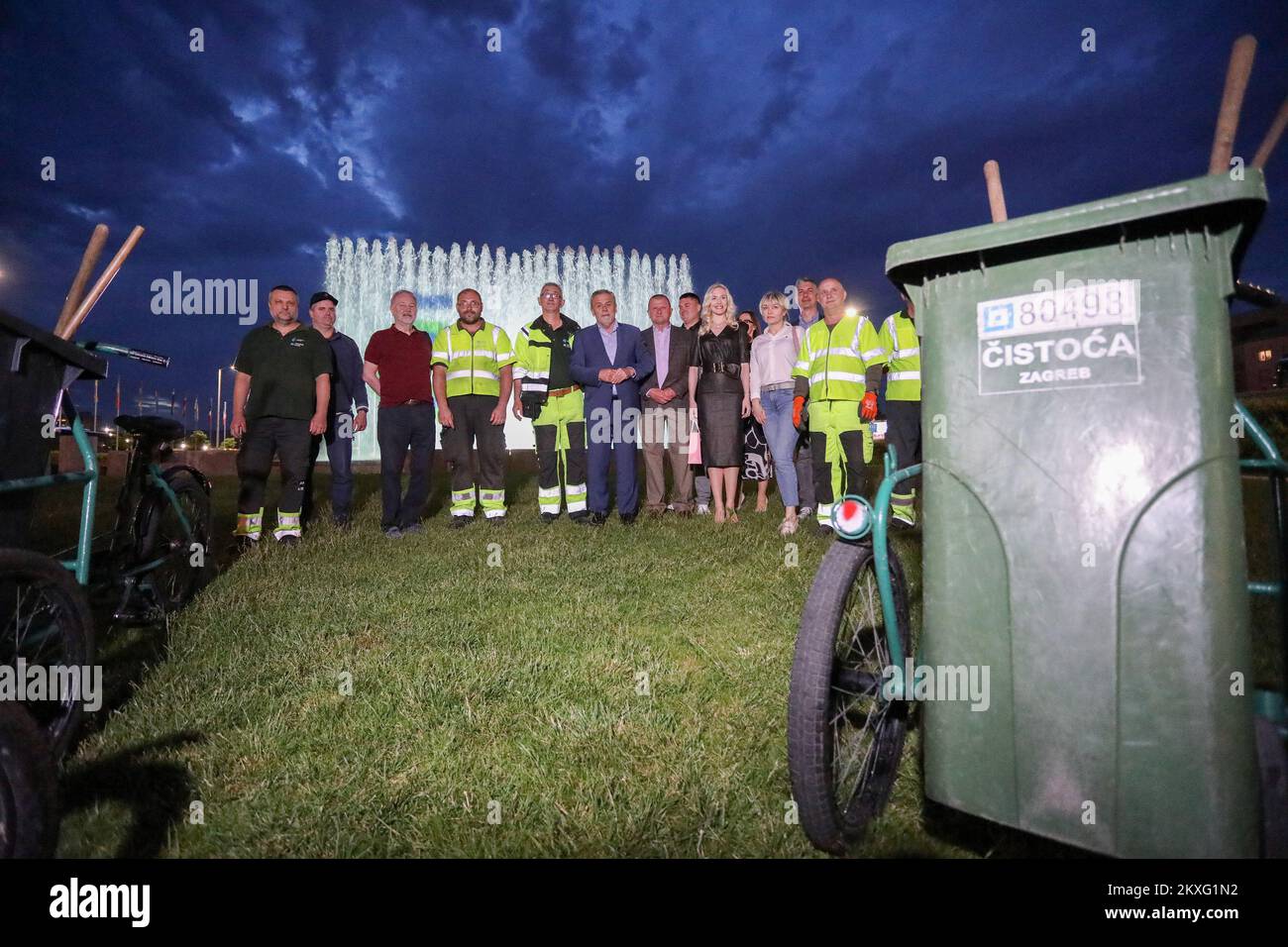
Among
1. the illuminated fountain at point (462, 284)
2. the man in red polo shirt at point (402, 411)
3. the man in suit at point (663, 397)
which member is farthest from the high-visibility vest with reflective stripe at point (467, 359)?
the illuminated fountain at point (462, 284)

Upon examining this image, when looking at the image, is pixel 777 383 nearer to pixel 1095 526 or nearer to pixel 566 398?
pixel 566 398

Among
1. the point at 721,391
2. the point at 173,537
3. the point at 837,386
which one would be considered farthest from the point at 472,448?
the point at 837,386

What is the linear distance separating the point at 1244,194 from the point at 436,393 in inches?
227

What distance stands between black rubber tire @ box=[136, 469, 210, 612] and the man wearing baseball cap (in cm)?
203

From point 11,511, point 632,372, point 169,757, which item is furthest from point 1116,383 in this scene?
point 632,372

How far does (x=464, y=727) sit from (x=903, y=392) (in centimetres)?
432

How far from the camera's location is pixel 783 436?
6172 mm

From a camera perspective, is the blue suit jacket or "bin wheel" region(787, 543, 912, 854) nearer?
"bin wheel" region(787, 543, 912, 854)

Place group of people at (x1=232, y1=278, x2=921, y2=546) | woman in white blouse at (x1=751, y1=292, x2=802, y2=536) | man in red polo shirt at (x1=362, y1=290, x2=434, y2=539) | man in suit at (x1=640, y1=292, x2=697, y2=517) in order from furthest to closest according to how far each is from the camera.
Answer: man in suit at (x1=640, y1=292, x2=697, y2=517)
woman in white blouse at (x1=751, y1=292, x2=802, y2=536)
man in red polo shirt at (x1=362, y1=290, x2=434, y2=539)
group of people at (x1=232, y1=278, x2=921, y2=546)

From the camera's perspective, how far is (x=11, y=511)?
200cm

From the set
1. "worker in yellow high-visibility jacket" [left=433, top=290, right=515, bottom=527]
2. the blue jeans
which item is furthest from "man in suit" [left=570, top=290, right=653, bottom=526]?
the blue jeans

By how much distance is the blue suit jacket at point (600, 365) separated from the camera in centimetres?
627

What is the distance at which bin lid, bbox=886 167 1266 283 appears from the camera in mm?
1167

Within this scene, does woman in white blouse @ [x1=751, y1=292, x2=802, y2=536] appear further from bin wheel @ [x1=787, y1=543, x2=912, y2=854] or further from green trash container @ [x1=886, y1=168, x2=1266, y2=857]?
green trash container @ [x1=886, y1=168, x2=1266, y2=857]
